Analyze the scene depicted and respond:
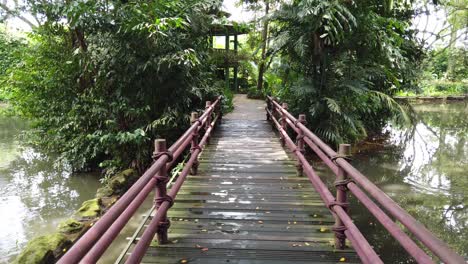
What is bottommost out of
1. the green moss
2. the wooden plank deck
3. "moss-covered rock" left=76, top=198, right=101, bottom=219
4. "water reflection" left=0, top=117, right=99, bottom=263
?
"water reflection" left=0, top=117, right=99, bottom=263

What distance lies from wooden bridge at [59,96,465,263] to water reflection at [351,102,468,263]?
229cm

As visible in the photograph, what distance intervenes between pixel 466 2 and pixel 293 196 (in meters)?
22.1

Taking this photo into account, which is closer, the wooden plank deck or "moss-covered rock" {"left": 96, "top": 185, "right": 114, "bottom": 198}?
the wooden plank deck

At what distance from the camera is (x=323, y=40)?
8578 millimetres

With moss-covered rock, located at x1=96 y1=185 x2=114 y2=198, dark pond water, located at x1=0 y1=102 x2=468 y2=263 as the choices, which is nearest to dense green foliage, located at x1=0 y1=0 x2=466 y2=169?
moss-covered rock, located at x1=96 y1=185 x2=114 y2=198

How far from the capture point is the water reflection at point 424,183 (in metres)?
6.15

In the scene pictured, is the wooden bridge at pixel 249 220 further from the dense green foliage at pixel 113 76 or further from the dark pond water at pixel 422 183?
the dense green foliage at pixel 113 76

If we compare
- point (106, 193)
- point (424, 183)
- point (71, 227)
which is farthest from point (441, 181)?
point (71, 227)

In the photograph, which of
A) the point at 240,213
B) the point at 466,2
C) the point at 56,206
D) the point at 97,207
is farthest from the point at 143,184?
the point at 466,2

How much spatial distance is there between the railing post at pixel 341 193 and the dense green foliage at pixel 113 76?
15.9 ft

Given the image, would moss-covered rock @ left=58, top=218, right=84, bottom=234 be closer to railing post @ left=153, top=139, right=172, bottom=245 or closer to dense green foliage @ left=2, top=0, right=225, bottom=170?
dense green foliage @ left=2, top=0, right=225, bottom=170

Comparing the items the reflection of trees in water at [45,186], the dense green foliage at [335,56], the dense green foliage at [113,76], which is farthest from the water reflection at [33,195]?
the dense green foliage at [335,56]

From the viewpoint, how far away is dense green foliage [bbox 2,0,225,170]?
7.38 metres

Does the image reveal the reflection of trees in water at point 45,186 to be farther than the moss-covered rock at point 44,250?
Yes
